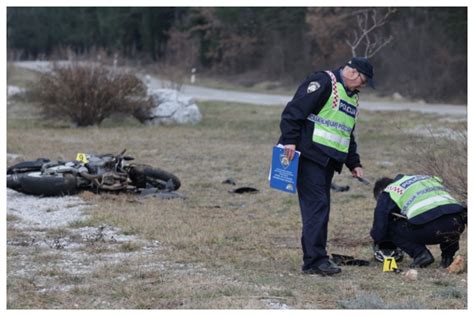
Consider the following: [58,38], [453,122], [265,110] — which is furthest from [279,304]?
[58,38]

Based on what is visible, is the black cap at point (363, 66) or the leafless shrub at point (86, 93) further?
the leafless shrub at point (86, 93)

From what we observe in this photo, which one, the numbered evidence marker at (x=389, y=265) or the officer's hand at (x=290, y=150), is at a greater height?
the officer's hand at (x=290, y=150)

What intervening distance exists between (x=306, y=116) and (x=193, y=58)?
38060 millimetres

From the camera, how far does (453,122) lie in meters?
22.7

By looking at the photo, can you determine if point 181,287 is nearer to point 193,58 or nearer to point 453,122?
point 453,122

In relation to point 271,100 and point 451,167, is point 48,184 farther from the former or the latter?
point 271,100

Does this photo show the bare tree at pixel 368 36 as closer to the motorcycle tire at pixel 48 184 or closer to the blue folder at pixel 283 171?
the motorcycle tire at pixel 48 184

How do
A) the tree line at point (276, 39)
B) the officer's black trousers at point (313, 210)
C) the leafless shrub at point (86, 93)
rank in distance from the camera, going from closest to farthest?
the officer's black trousers at point (313, 210) → the leafless shrub at point (86, 93) → the tree line at point (276, 39)

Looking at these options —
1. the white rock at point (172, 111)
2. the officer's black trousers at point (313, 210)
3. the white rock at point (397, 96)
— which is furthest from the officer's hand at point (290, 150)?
the white rock at point (397, 96)

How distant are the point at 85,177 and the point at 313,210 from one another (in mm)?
5026

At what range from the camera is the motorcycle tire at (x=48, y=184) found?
10789 millimetres

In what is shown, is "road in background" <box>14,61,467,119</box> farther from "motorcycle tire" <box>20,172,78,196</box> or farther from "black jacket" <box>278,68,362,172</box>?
"black jacket" <box>278,68,362,172</box>

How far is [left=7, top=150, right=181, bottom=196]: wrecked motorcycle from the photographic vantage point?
10.8 meters
